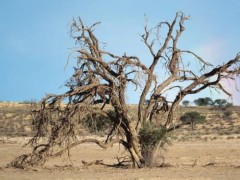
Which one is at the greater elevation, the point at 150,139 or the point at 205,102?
the point at 205,102

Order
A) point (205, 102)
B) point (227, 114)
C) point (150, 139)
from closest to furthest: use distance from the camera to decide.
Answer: point (150, 139)
point (227, 114)
point (205, 102)

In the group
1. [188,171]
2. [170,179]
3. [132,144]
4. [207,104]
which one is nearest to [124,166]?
[132,144]

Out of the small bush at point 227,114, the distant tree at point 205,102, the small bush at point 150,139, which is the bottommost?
the small bush at point 150,139

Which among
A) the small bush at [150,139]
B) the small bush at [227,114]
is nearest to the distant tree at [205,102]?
the small bush at [227,114]

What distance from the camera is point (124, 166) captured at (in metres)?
21.3

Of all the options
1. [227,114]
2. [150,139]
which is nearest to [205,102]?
[227,114]

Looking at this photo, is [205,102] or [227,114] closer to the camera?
[227,114]

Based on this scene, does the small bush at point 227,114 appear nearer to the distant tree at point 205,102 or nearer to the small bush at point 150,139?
the distant tree at point 205,102

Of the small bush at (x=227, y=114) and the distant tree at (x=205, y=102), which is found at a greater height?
the distant tree at (x=205, y=102)

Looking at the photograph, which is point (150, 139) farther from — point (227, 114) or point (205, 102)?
point (205, 102)

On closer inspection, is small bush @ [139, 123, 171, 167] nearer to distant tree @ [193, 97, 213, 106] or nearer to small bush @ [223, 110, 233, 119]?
small bush @ [223, 110, 233, 119]

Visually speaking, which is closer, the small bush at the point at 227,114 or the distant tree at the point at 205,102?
the small bush at the point at 227,114

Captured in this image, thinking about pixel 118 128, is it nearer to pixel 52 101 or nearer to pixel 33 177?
pixel 52 101

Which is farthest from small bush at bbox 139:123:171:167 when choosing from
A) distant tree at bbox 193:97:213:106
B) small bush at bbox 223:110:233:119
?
distant tree at bbox 193:97:213:106
